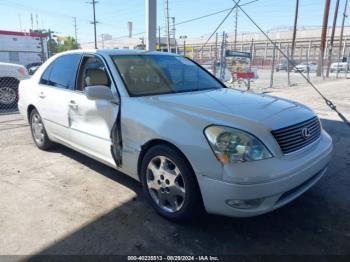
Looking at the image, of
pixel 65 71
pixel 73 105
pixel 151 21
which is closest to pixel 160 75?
pixel 73 105

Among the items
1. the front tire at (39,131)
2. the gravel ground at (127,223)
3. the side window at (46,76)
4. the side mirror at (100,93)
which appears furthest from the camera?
the front tire at (39,131)

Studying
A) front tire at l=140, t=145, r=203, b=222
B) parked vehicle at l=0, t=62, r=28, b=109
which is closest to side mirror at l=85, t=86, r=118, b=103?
front tire at l=140, t=145, r=203, b=222

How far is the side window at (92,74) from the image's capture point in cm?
366

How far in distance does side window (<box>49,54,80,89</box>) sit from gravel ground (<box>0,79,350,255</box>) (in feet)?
3.95

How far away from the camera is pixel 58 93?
4.26m

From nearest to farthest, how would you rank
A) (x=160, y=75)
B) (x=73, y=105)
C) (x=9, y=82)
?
(x=160, y=75)
(x=73, y=105)
(x=9, y=82)

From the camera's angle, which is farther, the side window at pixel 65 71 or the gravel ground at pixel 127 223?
the side window at pixel 65 71

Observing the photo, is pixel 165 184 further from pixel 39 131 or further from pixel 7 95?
pixel 7 95

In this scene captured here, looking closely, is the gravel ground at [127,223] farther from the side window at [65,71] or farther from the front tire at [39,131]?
the side window at [65,71]

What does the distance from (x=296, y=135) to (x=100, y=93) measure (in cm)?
199

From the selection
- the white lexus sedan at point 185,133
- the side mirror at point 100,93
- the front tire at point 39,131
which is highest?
the side mirror at point 100,93

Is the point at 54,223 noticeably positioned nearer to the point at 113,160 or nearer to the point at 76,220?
the point at 76,220

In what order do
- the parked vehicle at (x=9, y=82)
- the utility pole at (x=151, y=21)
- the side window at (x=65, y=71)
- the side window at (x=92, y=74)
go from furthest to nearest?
the parked vehicle at (x=9, y=82)
the utility pole at (x=151, y=21)
the side window at (x=65, y=71)
the side window at (x=92, y=74)

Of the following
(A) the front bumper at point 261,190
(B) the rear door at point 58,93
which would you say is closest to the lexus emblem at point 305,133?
(A) the front bumper at point 261,190
